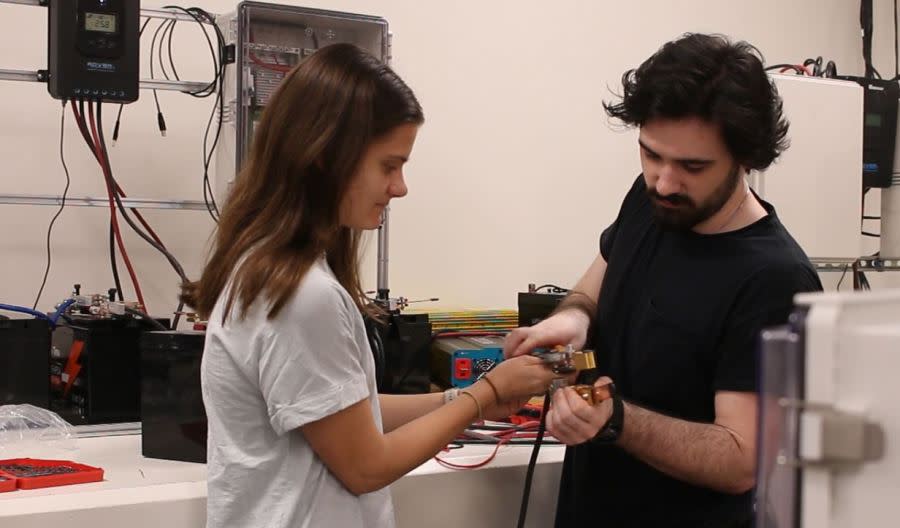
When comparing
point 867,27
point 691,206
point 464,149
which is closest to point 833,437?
point 691,206

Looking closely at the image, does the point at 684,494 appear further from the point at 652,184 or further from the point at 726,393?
the point at 652,184

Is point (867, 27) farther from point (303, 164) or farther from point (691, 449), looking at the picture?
point (303, 164)

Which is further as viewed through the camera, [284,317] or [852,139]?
[852,139]

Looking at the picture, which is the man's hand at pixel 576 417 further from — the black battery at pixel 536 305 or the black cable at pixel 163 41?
the black cable at pixel 163 41

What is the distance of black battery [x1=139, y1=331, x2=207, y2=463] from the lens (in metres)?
1.66

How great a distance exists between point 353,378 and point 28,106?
1689 mm

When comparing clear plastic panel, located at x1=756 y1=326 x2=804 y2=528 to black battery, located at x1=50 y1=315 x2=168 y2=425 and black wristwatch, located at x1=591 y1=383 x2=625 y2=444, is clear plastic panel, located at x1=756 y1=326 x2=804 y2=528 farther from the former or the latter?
black battery, located at x1=50 y1=315 x2=168 y2=425

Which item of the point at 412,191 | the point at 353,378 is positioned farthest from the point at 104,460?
the point at 412,191

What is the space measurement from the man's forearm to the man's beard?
30 cm

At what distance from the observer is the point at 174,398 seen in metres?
1.66

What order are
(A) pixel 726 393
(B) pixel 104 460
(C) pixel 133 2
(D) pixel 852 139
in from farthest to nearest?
(D) pixel 852 139 < (C) pixel 133 2 < (B) pixel 104 460 < (A) pixel 726 393

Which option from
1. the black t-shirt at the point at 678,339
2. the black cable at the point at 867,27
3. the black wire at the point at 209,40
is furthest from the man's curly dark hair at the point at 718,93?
the black cable at the point at 867,27

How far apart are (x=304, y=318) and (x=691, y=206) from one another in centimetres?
64

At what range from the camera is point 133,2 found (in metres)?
2.18
